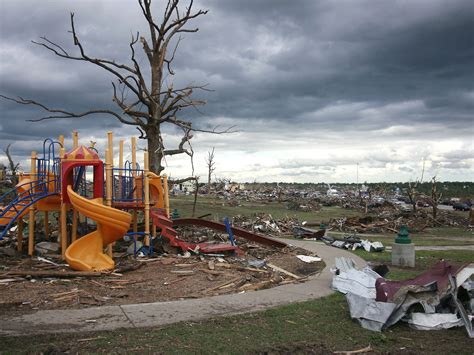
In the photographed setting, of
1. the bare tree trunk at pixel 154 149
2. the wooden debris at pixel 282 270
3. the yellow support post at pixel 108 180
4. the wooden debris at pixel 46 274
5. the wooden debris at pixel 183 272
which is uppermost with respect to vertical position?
the bare tree trunk at pixel 154 149

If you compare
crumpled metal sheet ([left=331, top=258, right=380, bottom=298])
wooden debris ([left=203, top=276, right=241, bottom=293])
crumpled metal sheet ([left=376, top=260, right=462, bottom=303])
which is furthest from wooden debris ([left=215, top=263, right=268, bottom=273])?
crumpled metal sheet ([left=376, top=260, right=462, bottom=303])

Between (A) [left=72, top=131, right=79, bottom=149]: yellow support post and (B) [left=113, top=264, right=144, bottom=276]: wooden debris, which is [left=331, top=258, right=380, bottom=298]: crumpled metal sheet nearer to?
(B) [left=113, top=264, right=144, bottom=276]: wooden debris

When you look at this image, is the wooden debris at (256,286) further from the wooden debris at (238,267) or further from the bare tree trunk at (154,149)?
the bare tree trunk at (154,149)

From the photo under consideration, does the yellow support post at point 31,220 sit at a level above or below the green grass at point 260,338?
above

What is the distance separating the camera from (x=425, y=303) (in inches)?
283

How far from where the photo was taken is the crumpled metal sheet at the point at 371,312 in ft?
22.6

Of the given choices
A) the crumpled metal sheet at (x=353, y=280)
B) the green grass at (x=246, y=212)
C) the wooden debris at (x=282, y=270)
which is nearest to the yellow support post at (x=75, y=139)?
the wooden debris at (x=282, y=270)

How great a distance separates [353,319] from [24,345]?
4477mm

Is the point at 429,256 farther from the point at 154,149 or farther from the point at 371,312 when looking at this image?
the point at 371,312

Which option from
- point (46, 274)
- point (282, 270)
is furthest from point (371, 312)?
point (46, 274)

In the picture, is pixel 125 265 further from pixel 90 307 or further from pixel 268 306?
pixel 268 306

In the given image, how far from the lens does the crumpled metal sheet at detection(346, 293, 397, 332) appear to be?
690 centimetres

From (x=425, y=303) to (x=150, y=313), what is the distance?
4086 mm

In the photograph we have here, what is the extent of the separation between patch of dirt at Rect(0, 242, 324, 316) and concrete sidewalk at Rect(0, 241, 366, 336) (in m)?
0.51
